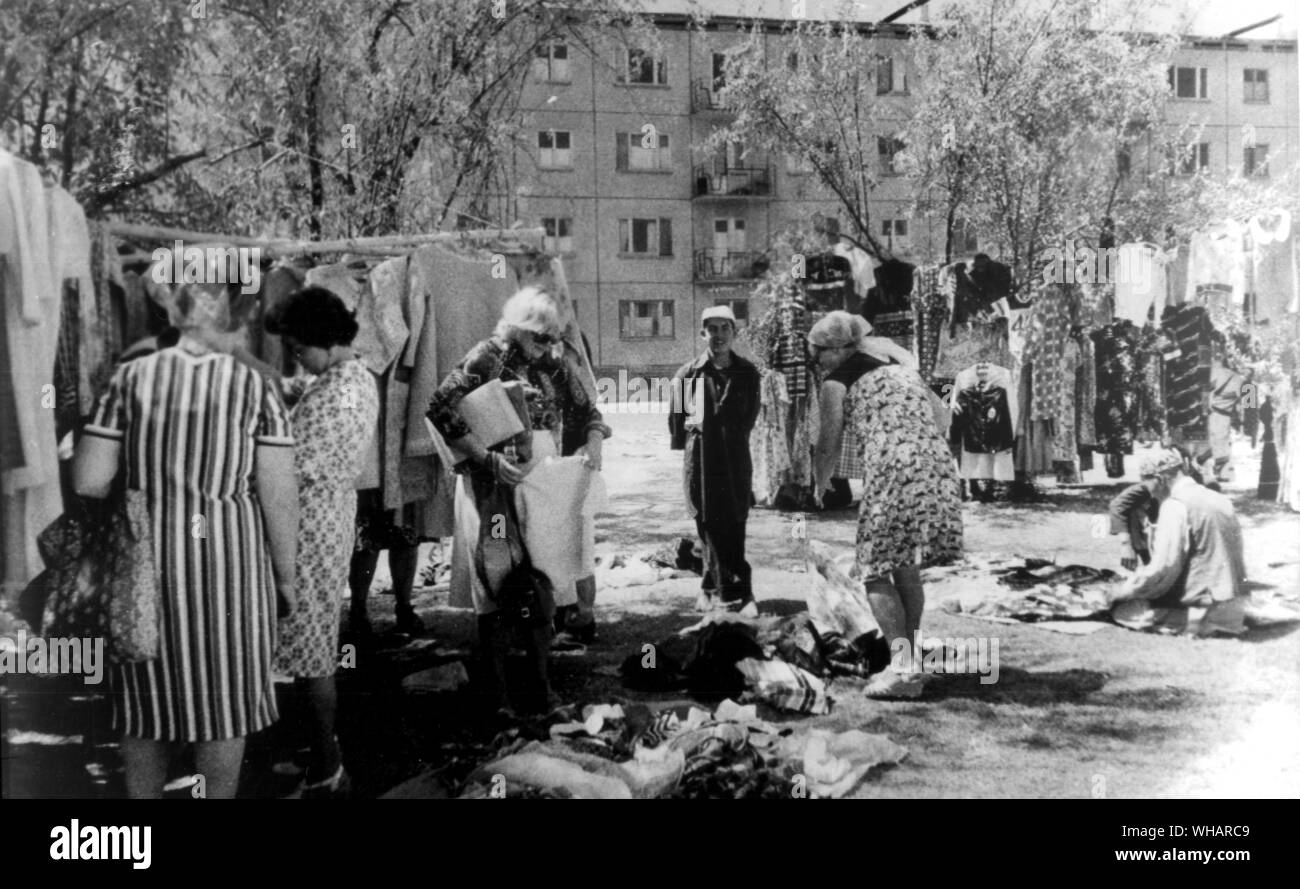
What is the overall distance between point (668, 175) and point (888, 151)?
0.86m

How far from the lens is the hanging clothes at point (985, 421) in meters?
4.63

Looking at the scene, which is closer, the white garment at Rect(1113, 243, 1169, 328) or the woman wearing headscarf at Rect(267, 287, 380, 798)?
the woman wearing headscarf at Rect(267, 287, 380, 798)

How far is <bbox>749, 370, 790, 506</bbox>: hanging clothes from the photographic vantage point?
4.37 metres

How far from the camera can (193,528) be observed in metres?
3.04

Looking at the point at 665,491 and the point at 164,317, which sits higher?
the point at 164,317

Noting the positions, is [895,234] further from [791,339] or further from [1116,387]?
[1116,387]

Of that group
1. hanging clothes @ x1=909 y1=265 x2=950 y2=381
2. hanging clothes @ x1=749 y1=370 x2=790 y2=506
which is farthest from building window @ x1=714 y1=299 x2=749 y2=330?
hanging clothes @ x1=909 y1=265 x2=950 y2=381

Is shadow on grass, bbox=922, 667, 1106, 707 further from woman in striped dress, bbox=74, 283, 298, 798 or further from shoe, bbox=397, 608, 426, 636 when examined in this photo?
woman in striped dress, bbox=74, 283, 298, 798
